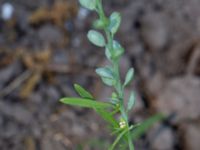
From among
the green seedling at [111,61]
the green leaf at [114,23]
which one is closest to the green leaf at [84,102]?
the green seedling at [111,61]

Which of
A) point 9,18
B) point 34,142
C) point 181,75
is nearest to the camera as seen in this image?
point 34,142

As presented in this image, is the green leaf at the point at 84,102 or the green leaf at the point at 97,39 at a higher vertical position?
the green leaf at the point at 97,39

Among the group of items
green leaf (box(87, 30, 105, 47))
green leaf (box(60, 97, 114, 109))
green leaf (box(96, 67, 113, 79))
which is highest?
green leaf (box(87, 30, 105, 47))

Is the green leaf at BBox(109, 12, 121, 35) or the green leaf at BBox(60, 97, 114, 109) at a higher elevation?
the green leaf at BBox(109, 12, 121, 35)

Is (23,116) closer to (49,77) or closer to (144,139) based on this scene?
(49,77)

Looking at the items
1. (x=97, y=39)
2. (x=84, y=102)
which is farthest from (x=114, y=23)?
(x=84, y=102)

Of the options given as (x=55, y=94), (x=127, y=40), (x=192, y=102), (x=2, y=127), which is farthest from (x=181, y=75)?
(x=2, y=127)

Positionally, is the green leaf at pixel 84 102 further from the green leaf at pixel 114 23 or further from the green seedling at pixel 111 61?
the green leaf at pixel 114 23

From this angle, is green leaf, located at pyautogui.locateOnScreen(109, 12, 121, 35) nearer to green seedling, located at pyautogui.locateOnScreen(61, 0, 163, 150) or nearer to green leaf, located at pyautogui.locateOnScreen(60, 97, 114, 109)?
green seedling, located at pyautogui.locateOnScreen(61, 0, 163, 150)

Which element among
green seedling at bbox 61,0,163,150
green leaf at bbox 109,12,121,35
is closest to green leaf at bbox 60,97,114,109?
green seedling at bbox 61,0,163,150

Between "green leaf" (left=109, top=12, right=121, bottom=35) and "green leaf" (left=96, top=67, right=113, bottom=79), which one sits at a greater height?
"green leaf" (left=109, top=12, right=121, bottom=35)

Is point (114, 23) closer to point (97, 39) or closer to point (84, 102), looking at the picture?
point (97, 39)
